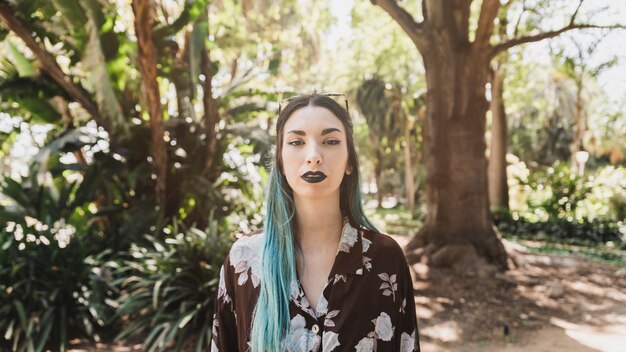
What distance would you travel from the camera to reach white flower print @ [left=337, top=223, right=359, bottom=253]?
65.2 inches

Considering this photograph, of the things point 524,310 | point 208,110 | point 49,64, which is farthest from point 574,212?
point 49,64

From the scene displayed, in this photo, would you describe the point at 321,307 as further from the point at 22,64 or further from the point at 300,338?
the point at 22,64

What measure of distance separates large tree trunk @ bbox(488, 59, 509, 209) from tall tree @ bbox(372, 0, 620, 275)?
7.19 metres

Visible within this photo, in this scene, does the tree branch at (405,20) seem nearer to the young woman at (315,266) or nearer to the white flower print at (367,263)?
the young woman at (315,266)

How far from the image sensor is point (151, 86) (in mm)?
6121

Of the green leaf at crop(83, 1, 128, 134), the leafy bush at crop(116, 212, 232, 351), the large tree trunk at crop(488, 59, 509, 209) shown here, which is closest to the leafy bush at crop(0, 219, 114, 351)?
the leafy bush at crop(116, 212, 232, 351)

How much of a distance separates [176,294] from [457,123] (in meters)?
5.66

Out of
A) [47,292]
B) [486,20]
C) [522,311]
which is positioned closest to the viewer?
[47,292]

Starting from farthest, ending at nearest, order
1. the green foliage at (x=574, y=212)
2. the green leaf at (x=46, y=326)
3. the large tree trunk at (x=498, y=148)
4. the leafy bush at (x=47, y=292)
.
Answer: the large tree trunk at (x=498, y=148), the green foliage at (x=574, y=212), the leafy bush at (x=47, y=292), the green leaf at (x=46, y=326)

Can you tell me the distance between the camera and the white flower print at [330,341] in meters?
1.46

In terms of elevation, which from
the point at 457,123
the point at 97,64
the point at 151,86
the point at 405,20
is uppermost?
the point at 405,20

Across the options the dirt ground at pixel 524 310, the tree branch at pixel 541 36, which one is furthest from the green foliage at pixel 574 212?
the tree branch at pixel 541 36

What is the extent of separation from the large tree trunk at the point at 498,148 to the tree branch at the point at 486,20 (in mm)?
7171

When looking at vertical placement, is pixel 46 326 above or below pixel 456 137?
below
